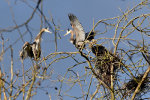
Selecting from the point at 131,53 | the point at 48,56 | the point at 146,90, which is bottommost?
the point at 146,90

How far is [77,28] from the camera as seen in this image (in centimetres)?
461

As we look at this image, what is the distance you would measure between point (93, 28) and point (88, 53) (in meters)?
0.40

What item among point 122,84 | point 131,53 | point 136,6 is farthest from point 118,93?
point 136,6

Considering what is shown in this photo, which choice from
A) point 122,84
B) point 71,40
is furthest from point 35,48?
point 122,84

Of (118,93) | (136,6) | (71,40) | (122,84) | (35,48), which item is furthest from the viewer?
(71,40)

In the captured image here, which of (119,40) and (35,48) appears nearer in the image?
(119,40)

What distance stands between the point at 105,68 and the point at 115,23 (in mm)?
854

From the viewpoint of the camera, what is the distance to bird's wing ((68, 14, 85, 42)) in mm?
4471

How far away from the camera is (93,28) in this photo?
11.0 feet

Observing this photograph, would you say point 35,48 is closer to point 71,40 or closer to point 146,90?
point 71,40

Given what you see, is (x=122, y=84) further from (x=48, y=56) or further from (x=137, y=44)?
(x=48, y=56)

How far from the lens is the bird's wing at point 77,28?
447 centimetres

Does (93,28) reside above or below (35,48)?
below

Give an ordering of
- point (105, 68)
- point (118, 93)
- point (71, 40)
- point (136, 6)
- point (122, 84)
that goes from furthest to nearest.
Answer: point (71, 40) → point (105, 68) → point (122, 84) → point (118, 93) → point (136, 6)
